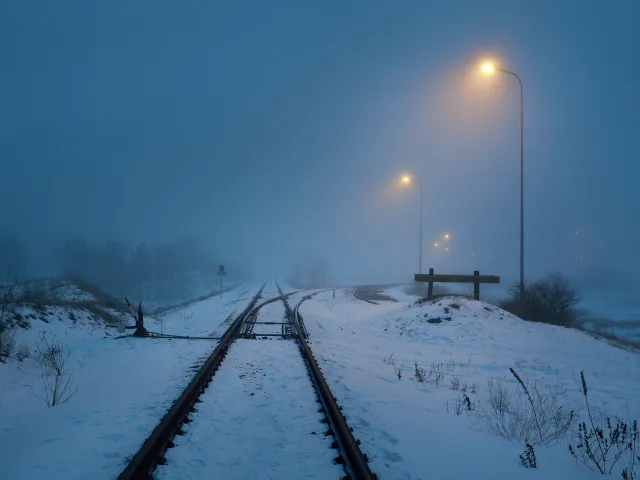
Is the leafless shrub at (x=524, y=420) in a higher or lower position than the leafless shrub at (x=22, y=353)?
lower

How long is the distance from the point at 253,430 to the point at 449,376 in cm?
593

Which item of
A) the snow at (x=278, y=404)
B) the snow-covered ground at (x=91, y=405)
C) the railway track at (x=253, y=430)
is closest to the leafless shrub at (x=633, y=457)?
the snow at (x=278, y=404)

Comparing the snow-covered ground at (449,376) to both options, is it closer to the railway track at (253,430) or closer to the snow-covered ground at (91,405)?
the railway track at (253,430)

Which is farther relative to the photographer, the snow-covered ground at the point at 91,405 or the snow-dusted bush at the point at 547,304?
the snow-dusted bush at the point at 547,304

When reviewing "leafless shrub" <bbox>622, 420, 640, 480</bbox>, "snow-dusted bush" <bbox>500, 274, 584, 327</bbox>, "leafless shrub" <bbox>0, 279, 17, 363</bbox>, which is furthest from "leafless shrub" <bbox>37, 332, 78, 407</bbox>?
"snow-dusted bush" <bbox>500, 274, 584, 327</bbox>

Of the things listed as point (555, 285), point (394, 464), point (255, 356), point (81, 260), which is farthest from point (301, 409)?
point (81, 260)

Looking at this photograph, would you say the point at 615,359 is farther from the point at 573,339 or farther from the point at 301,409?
the point at 301,409

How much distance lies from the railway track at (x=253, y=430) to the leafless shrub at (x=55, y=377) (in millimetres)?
2229

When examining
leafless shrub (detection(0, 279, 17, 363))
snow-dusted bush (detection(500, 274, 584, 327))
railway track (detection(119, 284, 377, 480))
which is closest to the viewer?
railway track (detection(119, 284, 377, 480))

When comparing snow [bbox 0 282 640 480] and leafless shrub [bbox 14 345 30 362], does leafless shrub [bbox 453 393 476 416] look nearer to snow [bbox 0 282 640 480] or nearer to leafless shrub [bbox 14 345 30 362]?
snow [bbox 0 282 640 480]

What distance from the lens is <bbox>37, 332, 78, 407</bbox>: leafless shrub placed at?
6.09m

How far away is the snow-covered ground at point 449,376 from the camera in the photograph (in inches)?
165

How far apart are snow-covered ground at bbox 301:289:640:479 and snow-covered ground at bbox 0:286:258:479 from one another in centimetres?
285

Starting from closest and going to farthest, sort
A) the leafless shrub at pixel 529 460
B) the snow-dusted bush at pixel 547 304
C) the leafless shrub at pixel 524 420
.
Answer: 1. the leafless shrub at pixel 529 460
2. the leafless shrub at pixel 524 420
3. the snow-dusted bush at pixel 547 304
